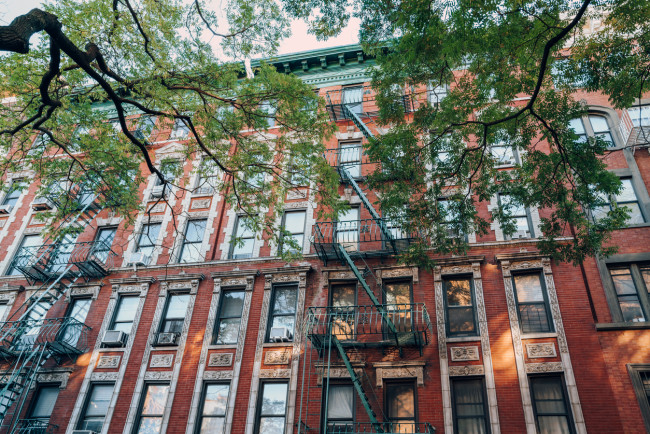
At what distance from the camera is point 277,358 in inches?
592

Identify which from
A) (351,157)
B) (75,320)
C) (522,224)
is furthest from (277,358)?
(522,224)

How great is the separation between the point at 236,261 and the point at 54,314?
7.56 meters

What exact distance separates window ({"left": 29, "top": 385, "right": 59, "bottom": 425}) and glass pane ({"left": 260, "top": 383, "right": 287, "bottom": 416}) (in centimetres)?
760

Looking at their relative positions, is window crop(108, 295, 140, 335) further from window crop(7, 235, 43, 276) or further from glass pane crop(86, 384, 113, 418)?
window crop(7, 235, 43, 276)

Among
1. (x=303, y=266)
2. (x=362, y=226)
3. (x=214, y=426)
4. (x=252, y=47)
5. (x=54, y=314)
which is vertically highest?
(x=252, y=47)

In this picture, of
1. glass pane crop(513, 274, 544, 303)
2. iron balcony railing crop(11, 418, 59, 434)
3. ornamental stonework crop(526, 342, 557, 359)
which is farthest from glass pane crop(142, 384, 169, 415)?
glass pane crop(513, 274, 544, 303)

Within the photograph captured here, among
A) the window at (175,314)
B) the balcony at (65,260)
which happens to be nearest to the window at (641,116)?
the window at (175,314)

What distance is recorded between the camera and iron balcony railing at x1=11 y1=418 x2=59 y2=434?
1527cm

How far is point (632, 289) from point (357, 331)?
27.0 feet

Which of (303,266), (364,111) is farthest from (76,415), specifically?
(364,111)

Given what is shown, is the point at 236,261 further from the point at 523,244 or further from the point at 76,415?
the point at 523,244

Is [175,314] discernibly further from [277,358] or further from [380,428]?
[380,428]

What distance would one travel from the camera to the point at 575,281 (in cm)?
1395

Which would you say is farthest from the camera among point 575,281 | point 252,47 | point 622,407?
point 575,281
